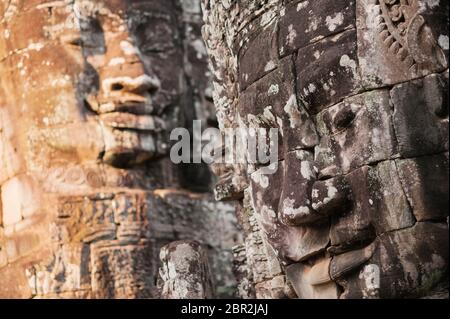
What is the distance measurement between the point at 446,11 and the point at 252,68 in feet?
3.78

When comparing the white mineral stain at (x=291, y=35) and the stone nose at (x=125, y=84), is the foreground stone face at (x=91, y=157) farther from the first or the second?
the white mineral stain at (x=291, y=35)

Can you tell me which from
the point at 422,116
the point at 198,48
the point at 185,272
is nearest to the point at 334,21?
the point at 422,116

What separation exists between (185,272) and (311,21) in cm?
216

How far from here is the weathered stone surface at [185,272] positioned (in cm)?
801

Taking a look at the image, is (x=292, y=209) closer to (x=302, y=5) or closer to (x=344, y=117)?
(x=344, y=117)

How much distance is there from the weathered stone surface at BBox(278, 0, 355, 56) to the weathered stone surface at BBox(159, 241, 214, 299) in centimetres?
192

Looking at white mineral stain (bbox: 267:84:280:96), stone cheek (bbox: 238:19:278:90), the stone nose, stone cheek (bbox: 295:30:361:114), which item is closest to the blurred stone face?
the stone nose

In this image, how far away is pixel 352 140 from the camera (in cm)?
618

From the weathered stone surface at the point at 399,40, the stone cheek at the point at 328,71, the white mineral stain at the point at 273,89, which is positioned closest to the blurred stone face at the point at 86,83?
the white mineral stain at the point at 273,89

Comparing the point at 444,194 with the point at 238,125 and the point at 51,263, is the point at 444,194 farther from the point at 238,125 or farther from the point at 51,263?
the point at 51,263

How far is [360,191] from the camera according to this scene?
611 cm

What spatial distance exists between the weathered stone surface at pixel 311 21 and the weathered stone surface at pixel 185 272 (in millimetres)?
1922
